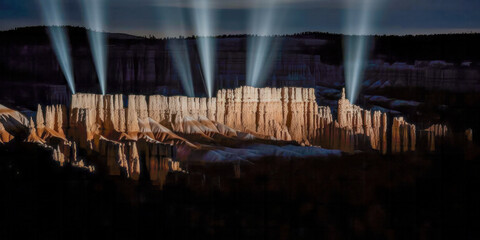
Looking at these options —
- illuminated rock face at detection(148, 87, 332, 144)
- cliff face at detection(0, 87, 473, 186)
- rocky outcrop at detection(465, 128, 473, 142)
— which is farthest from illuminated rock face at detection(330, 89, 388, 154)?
rocky outcrop at detection(465, 128, 473, 142)

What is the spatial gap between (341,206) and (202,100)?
19.4 ft

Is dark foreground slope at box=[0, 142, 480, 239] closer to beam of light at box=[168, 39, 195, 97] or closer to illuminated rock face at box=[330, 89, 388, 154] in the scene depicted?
illuminated rock face at box=[330, 89, 388, 154]

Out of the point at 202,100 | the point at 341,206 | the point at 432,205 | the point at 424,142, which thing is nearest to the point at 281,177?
the point at 341,206

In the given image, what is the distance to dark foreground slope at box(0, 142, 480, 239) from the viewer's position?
1566 cm

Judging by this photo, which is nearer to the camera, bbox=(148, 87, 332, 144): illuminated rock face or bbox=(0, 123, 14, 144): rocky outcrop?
bbox=(0, 123, 14, 144): rocky outcrop

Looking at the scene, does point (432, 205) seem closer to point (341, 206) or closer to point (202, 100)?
point (341, 206)

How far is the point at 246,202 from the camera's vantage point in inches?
672

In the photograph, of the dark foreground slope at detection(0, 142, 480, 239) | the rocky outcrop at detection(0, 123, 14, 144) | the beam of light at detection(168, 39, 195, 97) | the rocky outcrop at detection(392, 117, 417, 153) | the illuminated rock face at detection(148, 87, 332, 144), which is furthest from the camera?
the beam of light at detection(168, 39, 195, 97)

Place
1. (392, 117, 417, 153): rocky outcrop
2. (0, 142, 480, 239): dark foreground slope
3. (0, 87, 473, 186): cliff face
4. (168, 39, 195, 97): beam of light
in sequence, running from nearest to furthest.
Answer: (0, 142, 480, 239): dark foreground slope < (0, 87, 473, 186): cliff face < (392, 117, 417, 153): rocky outcrop < (168, 39, 195, 97): beam of light

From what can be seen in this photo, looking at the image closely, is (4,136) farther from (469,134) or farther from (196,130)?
(469,134)

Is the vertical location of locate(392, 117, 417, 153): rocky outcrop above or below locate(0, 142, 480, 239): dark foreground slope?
above

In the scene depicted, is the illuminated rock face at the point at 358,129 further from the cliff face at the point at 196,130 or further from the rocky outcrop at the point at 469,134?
the rocky outcrop at the point at 469,134

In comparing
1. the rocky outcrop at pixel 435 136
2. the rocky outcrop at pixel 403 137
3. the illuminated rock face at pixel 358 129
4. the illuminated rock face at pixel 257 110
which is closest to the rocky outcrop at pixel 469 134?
the rocky outcrop at pixel 435 136

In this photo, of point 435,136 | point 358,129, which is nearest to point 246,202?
point 358,129
